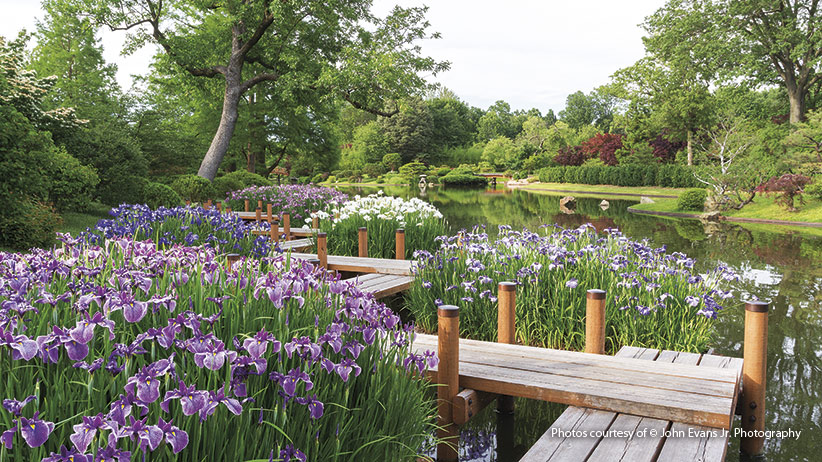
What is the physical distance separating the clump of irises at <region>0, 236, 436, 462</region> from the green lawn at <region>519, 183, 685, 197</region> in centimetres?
2914

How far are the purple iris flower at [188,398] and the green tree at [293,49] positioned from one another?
16.0m

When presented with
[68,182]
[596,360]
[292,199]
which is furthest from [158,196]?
[596,360]

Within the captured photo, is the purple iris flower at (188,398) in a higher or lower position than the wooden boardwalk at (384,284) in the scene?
higher

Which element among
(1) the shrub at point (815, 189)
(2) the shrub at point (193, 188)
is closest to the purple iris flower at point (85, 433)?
(2) the shrub at point (193, 188)


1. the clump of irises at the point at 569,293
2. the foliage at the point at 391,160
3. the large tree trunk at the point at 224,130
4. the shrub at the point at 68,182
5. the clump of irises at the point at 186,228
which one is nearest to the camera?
the clump of irises at the point at 569,293

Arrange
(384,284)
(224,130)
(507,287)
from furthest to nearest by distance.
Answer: (224,130), (384,284), (507,287)

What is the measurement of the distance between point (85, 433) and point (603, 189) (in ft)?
116

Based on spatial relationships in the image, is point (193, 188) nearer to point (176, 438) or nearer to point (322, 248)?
point (322, 248)

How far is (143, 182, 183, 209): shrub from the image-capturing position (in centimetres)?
1459

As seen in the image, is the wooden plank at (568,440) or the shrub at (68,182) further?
the shrub at (68,182)

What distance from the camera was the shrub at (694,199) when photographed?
66.6ft

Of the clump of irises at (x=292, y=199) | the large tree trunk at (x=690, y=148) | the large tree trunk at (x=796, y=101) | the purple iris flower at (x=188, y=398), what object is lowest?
the purple iris flower at (x=188, y=398)

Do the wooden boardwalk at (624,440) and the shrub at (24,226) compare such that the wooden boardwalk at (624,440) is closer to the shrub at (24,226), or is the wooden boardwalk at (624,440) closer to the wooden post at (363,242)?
the wooden post at (363,242)

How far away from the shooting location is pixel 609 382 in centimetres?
336
